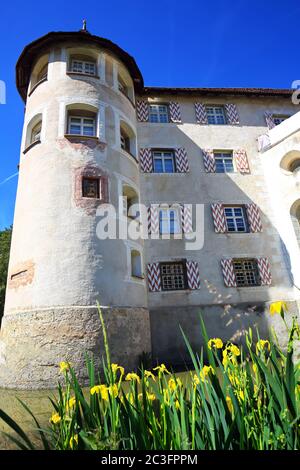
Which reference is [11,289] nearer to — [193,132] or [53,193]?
[53,193]

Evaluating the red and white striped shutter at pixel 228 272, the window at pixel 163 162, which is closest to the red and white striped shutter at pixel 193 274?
the red and white striped shutter at pixel 228 272

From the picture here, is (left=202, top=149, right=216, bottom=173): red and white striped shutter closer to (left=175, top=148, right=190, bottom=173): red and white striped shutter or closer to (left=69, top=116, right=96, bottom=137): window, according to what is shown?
(left=175, top=148, right=190, bottom=173): red and white striped shutter

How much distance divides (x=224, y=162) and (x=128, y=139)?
5387mm

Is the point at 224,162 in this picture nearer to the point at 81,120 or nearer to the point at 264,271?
the point at 264,271

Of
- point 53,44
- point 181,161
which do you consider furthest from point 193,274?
point 53,44

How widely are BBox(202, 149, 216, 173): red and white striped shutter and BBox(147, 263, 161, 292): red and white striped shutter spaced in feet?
19.3

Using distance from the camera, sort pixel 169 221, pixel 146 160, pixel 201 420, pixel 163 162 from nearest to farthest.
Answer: pixel 201 420
pixel 169 221
pixel 146 160
pixel 163 162

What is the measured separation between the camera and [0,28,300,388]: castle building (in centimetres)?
873

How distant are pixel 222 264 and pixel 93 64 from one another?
11.2 m

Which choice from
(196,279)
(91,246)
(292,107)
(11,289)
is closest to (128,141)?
(91,246)

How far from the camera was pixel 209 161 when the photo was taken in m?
14.4

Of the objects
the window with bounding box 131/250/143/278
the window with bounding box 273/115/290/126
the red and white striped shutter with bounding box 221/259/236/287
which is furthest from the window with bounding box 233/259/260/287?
the window with bounding box 273/115/290/126

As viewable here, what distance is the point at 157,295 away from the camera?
11.7 m
